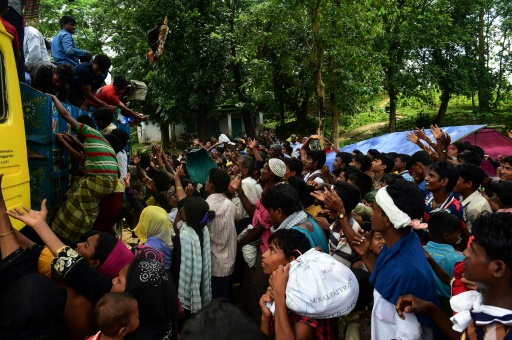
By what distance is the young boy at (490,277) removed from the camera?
1.72 m

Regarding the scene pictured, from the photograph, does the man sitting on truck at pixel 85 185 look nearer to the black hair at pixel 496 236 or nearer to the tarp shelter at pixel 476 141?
the black hair at pixel 496 236

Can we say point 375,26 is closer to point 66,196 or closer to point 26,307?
point 66,196

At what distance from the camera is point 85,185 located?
399 cm

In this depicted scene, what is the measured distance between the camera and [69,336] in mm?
2326

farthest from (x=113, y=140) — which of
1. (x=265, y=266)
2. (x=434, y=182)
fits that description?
(x=434, y=182)

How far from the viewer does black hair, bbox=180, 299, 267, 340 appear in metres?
1.31

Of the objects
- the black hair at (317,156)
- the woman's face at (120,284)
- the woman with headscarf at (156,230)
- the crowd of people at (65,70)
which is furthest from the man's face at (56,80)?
the black hair at (317,156)

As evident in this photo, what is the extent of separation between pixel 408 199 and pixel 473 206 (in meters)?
1.96

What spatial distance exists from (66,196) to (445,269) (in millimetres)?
3605

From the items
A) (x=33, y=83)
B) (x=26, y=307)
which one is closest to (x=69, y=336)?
(x=26, y=307)

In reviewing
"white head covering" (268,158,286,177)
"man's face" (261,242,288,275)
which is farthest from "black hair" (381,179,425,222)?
"white head covering" (268,158,286,177)

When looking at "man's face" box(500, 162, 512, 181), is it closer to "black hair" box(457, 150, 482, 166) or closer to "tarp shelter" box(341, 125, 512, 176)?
"black hair" box(457, 150, 482, 166)

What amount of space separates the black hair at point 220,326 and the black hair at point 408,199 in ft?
4.76

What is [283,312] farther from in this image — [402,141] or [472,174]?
[402,141]
